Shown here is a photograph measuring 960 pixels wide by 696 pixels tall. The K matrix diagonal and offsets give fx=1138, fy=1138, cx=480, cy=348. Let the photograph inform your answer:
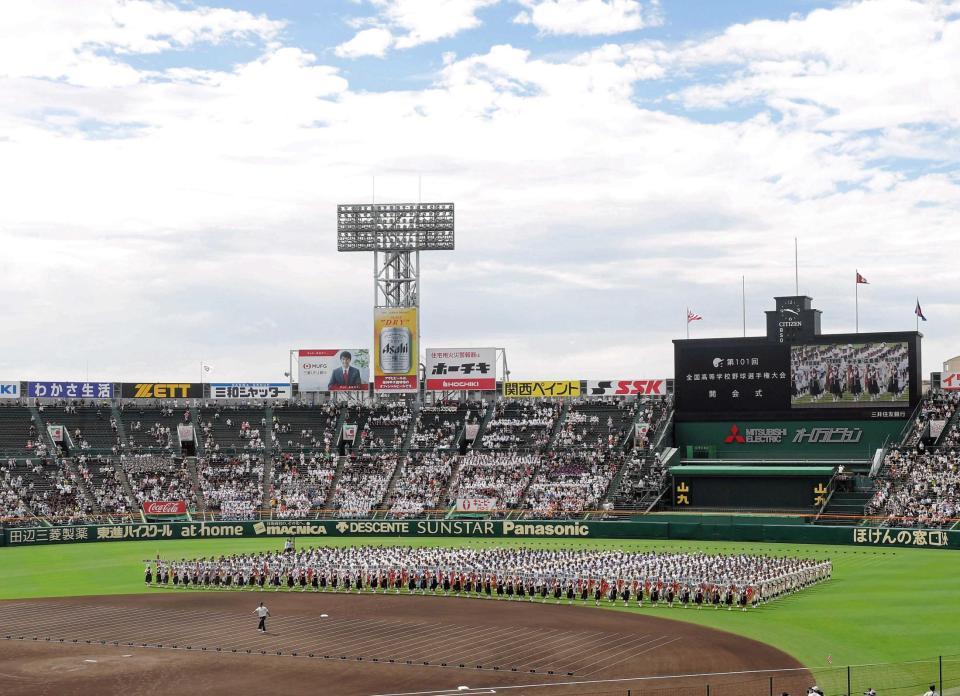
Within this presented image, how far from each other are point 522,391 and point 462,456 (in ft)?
29.1

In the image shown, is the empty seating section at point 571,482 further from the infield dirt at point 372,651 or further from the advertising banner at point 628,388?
the infield dirt at point 372,651

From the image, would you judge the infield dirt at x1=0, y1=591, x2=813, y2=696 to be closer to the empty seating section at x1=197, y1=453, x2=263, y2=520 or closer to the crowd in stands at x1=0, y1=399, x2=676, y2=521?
the empty seating section at x1=197, y1=453, x2=263, y2=520

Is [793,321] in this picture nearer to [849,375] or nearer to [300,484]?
[849,375]

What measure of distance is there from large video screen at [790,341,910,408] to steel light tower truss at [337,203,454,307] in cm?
2849

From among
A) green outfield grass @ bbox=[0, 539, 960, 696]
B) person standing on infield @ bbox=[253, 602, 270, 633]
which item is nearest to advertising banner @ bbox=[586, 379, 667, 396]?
green outfield grass @ bbox=[0, 539, 960, 696]

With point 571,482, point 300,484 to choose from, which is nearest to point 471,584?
point 571,482

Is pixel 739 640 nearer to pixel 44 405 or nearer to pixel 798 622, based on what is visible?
pixel 798 622

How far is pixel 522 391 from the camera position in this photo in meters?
88.2

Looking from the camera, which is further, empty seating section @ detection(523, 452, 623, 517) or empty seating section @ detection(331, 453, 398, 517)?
empty seating section @ detection(331, 453, 398, 517)

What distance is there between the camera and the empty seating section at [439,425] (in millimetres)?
84500

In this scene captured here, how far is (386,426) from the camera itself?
8725 cm

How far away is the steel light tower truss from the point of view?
288 ft

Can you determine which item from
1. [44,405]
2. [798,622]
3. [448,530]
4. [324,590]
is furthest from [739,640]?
[44,405]

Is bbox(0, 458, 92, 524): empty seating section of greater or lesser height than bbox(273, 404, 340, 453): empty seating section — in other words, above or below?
below
